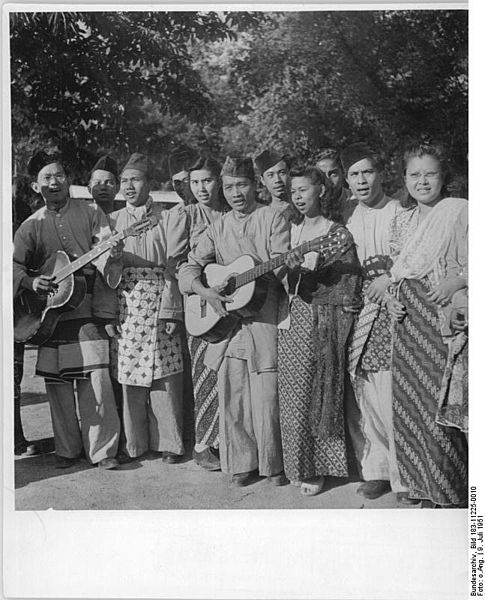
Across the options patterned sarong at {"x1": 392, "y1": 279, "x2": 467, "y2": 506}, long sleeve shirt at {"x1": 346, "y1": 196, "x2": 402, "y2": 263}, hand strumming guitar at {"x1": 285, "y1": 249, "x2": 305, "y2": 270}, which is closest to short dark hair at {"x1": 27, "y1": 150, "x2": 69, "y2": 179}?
hand strumming guitar at {"x1": 285, "y1": 249, "x2": 305, "y2": 270}

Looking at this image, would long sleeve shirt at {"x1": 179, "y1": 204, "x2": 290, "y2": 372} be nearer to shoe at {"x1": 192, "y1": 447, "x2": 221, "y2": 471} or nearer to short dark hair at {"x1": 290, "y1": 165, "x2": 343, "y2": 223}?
short dark hair at {"x1": 290, "y1": 165, "x2": 343, "y2": 223}

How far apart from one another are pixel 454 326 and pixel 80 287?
6.95 ft

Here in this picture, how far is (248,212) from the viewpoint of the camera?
16.3ft

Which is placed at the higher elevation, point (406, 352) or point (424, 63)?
point (424, 63)

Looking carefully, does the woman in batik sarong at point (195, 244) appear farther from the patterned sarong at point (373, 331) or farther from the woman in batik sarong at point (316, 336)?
the patterned sarong at point (373, 331)

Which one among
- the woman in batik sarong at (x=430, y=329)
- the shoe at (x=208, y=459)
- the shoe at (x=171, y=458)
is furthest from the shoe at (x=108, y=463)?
the woman in batik sarong at (x=430, y=329)

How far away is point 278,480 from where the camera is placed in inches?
196

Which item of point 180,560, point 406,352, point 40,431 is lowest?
point 180,560

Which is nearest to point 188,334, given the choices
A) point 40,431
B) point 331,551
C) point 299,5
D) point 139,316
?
point 139,316

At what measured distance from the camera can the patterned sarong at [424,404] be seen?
4.82 metres

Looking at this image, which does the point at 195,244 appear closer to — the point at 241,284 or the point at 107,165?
the point at 241,284

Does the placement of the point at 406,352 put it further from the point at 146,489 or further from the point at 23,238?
the point at 23,238

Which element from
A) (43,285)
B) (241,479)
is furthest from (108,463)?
(43,285)

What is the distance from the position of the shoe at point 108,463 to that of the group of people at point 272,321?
0.04 feet
